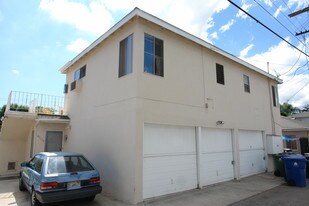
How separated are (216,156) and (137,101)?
473cm

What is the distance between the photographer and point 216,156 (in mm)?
9516

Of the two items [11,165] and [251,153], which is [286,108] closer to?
[251,153]

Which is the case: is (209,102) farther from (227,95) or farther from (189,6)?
(189,6)

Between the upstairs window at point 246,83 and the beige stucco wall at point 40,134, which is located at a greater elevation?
the upstairs window at point 246,83

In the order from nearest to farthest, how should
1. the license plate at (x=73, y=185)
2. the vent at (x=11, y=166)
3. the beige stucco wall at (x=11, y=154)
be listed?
the license plate at (x=73, y=185) → the beige stucco wall at (x=11, y=154) → the vent at (x=11, y=166)

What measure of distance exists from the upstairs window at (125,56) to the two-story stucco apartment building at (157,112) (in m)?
0.04

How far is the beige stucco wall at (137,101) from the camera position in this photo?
7000mm

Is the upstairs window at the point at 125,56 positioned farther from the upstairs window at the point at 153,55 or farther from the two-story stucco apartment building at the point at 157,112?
the upstairs window at the point at 153,55

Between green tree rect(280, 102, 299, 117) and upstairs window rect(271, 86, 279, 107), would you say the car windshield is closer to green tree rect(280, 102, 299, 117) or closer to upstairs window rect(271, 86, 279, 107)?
upstairs window rect(271, 86, 279, 107)

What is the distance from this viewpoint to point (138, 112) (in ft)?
22.6

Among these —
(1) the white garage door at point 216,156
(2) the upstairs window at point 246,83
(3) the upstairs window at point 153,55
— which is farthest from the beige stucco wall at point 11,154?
(2) the upstairs window at point 246,83

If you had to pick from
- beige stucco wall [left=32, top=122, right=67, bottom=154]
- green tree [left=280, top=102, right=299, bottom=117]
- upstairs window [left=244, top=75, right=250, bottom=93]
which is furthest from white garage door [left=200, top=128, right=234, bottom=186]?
green tree [left=280, top=102, right=299, bottom=117]

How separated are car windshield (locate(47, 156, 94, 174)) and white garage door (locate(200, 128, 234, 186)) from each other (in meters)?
4.52

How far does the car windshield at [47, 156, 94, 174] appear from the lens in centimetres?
601
